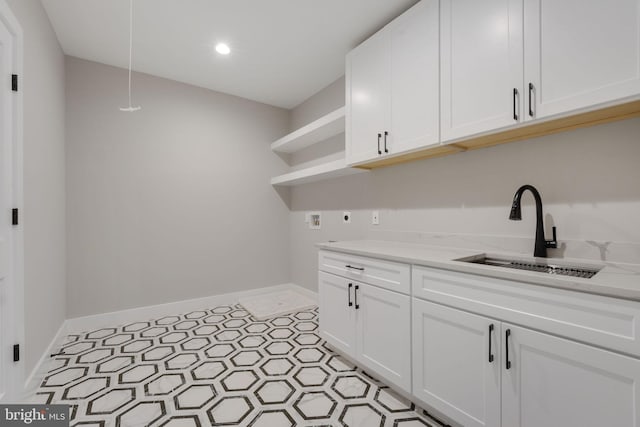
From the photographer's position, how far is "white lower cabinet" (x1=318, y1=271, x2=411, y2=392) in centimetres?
162

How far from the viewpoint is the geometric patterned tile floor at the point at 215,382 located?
1543mm

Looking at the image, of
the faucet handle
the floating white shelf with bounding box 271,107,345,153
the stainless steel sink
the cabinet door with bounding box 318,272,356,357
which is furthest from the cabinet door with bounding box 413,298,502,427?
the floating white shelf with bounding box 271,107,345,153

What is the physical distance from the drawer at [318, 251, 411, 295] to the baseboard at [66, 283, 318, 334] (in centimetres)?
147

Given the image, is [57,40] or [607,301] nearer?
[607,301]

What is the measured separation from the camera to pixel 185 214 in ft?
10.6

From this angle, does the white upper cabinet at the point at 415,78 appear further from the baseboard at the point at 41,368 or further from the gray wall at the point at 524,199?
the baseboard at the point at 41,368

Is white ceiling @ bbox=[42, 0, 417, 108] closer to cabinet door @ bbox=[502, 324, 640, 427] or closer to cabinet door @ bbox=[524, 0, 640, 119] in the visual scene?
cabinet door @ bbox=[524, 0, 640, 119]

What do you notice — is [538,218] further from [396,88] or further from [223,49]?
[223,49]

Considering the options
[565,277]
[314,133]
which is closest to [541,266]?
[565,277]

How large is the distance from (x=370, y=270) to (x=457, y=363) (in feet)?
2.24

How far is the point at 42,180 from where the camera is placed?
79.0 inches

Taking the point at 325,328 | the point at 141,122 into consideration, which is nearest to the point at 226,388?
the point at 325,328

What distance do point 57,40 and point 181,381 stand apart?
2.97 metres

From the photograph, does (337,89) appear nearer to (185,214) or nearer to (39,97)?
(185,214)
